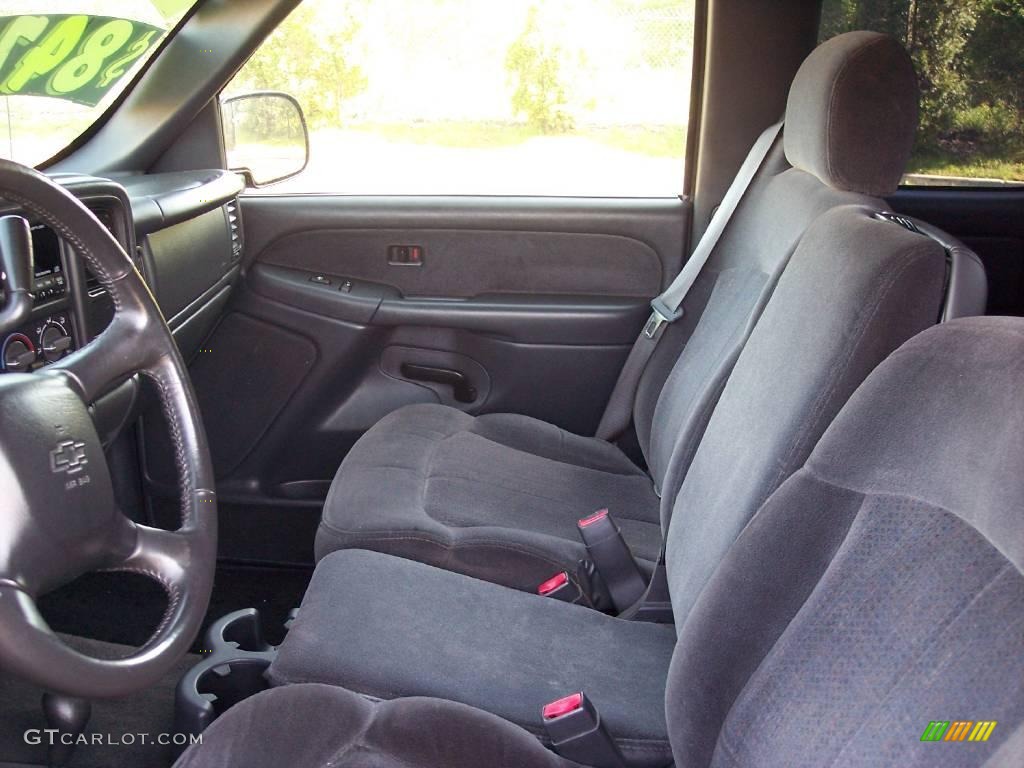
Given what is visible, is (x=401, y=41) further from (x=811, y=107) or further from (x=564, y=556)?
(x=564, y=556)

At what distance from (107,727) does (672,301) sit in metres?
1.39

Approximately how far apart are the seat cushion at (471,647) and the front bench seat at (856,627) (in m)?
0.03

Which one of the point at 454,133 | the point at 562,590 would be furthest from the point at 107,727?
the point at 454,133

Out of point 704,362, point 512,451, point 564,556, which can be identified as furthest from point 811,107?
point 512,451

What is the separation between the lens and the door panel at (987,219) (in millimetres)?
2537

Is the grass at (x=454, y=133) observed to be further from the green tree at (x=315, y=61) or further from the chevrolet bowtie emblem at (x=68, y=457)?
the chevrolet bowtie emblem at (x=68, y=457)

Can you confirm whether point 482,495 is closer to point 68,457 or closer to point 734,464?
point 734,464

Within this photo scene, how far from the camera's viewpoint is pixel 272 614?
2.36 metres

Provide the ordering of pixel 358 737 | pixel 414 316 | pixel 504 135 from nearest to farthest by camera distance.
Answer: pixel 358 737
pixel 504 135
pixel 414 316

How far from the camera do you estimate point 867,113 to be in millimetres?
1445

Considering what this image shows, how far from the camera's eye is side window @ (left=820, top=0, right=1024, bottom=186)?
226 centimetres

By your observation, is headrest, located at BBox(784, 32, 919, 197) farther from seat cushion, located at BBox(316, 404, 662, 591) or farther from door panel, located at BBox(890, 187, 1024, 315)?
door panel, located at BBox(890, 187, 1024, 315)

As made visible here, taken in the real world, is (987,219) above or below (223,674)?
above

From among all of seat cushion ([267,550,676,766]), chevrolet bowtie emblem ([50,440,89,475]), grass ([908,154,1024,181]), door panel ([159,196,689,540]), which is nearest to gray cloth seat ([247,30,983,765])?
seat cushion ([267,550,676,766])
